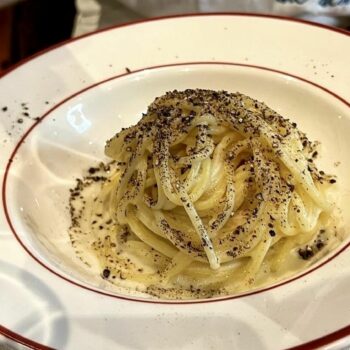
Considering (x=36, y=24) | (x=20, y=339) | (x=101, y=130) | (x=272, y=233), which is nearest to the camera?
(x=20, y=339)

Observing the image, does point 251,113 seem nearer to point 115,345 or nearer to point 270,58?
point 270,58

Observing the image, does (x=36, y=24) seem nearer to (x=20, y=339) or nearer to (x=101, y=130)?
(x=101, y=130)

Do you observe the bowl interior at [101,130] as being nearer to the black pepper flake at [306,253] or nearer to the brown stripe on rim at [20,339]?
the black pepper flake at [306,253]

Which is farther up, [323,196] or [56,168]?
[56,168]

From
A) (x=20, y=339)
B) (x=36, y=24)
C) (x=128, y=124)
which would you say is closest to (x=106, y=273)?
(x=20, y=339)

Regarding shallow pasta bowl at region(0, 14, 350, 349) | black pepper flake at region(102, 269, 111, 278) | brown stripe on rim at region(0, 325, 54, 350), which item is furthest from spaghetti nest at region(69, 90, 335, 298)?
brown stripe on rim at region(0, 325, 54, 350)

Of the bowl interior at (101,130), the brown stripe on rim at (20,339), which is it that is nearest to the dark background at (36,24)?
the bowl interior at (101,130)

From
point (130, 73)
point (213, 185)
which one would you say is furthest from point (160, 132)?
point (130, 73)
